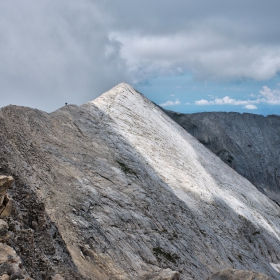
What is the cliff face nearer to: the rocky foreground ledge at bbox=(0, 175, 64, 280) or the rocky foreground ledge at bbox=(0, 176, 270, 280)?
the rocky foreground ledge at bbox=(0, 176, 270, 280)

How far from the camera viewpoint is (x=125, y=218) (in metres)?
21.7

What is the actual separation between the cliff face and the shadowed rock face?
52.1 meters

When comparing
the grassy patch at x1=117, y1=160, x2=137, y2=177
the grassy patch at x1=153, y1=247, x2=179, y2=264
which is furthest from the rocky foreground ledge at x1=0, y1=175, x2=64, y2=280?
the grassy patch at x1=117, y1=160, x2=137, y2=177

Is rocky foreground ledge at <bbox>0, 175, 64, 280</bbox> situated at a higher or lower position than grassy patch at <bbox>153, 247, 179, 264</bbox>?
higher

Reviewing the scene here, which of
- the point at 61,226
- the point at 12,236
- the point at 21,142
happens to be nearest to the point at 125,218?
the point at 61,226

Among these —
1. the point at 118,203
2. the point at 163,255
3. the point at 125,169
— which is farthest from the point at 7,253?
the point at 125,169

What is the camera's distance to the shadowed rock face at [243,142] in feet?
311

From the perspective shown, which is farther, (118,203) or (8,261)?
(118,203)

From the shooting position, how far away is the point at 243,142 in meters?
100

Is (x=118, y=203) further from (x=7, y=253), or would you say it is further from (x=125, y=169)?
(x=7, y=253)

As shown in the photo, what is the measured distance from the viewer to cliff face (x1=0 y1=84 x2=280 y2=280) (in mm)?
14328

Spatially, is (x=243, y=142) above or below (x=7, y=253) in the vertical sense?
above

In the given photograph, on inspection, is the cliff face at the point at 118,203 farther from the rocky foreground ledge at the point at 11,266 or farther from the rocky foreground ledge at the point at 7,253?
the rocky foreground ledge at the point at 7,253

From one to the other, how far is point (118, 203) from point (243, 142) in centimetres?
8358
